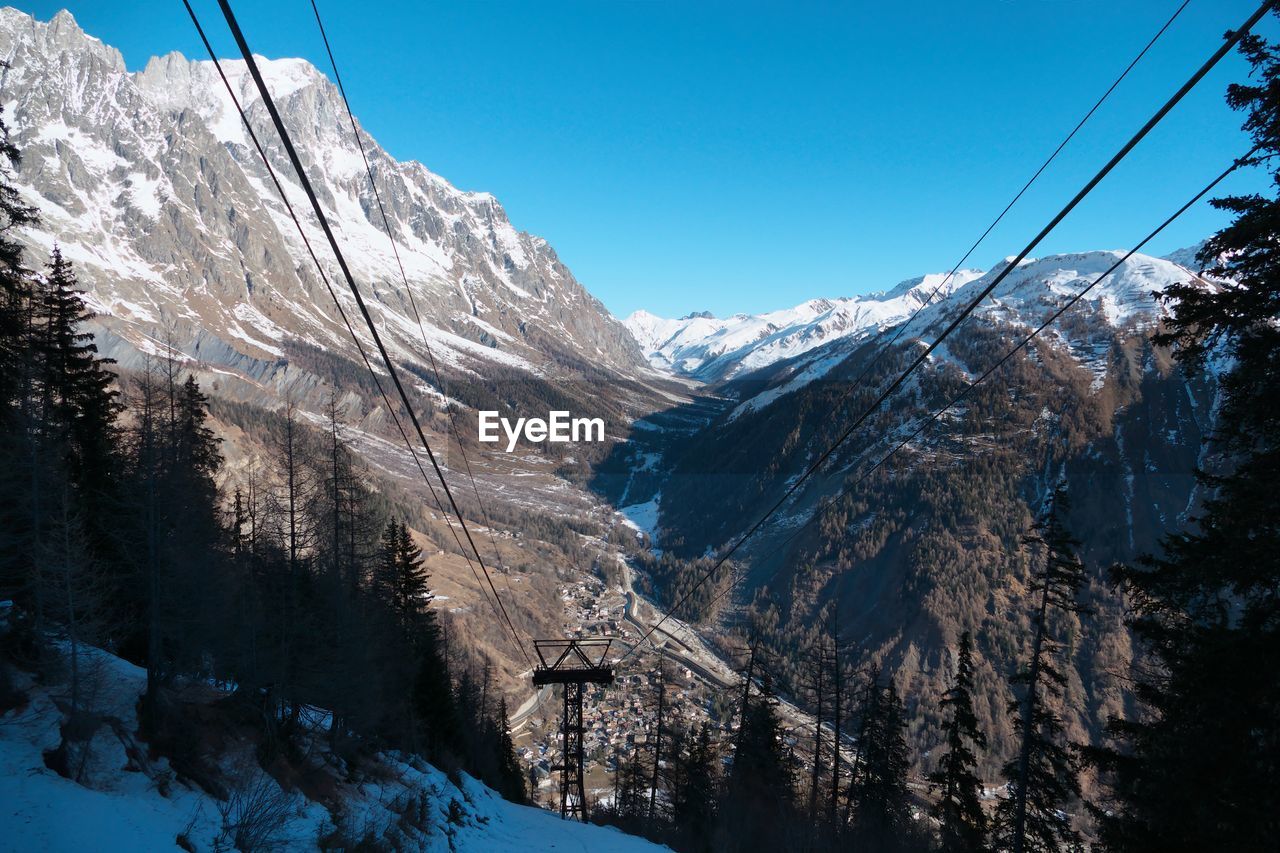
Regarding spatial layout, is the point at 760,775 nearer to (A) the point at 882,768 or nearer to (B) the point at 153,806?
(A) the point at 882,768

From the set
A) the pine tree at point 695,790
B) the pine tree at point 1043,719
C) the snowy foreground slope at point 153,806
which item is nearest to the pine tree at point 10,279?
the snowy foreground slope at point 153,806

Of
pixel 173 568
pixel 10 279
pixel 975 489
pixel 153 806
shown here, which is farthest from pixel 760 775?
pixel 975 489

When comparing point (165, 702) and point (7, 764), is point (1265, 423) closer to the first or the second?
point (7, 764)

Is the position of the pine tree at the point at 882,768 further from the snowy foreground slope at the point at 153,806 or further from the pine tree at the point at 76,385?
the pine tree at the point at 76,385

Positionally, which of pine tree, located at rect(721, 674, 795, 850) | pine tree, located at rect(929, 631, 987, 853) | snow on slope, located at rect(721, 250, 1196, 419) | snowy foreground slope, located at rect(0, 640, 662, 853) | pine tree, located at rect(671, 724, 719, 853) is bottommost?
pine tree, located at rect(671, 724, 719, 853)

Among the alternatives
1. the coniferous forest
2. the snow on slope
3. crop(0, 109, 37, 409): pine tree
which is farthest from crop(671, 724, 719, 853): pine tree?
the snow on slope

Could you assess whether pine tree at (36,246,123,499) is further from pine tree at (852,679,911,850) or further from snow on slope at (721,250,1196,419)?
snow on slope at (721,250,1196,419)
